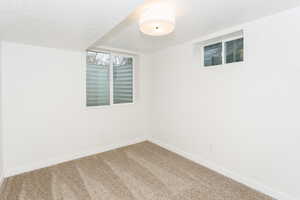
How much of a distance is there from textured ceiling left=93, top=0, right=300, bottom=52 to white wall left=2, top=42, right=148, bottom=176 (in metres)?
1.01

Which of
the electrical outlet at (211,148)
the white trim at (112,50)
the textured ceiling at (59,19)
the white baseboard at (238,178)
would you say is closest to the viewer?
the textured ceiling at (59,19)

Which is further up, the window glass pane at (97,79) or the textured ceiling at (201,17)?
the textured ceiling at (201,17)

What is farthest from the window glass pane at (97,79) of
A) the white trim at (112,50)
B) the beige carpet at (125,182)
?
the beige carpet at (125,182)

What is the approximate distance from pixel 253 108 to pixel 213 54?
1.14 meters

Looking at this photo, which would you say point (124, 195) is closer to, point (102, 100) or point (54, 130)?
point (54, 130)

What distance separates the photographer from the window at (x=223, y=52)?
230 cm

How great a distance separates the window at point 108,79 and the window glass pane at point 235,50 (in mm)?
2177

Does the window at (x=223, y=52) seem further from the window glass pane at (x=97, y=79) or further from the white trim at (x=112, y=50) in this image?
the window glass pane at (x=97, y=79)

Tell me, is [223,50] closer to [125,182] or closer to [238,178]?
[238,178]

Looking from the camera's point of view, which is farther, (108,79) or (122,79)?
(122,79)

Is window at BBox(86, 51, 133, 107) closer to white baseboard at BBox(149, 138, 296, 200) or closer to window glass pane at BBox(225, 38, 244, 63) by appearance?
white baseboard at BBox(149, 138, 296, 200)

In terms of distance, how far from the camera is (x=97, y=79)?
327 cm

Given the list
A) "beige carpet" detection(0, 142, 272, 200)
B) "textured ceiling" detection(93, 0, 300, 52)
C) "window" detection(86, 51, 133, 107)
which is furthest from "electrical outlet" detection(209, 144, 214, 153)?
"window" detection(86, 51, 133, 107)

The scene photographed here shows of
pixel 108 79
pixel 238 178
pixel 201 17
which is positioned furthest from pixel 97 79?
pixel 238 178
